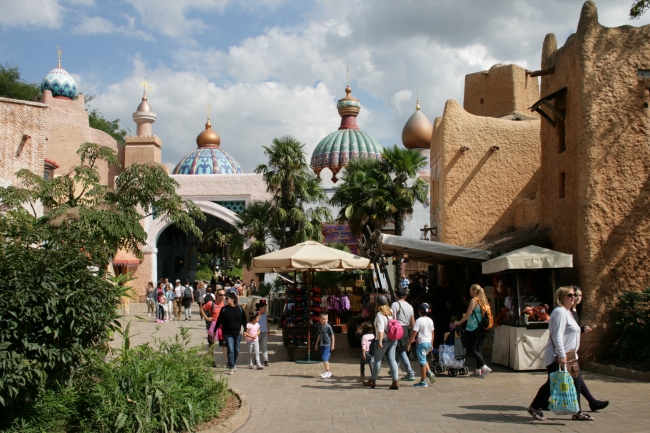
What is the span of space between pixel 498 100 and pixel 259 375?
1140 centimetres

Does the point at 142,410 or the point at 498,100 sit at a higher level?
the point at 498,100

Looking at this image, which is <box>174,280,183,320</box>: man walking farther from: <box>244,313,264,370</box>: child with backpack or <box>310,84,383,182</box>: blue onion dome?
<box>310,84,383,182</box>: blue onion dome

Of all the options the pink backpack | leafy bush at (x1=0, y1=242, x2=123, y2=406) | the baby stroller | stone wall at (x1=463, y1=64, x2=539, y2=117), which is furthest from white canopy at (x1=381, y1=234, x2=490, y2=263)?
stone wall at (x1=463, y1=64, x2=539, y2=117)

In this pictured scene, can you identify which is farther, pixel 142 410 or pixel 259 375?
pixel 259 375

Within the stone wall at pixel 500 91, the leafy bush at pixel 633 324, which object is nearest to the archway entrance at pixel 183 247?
the stone wall at pixel 500 91

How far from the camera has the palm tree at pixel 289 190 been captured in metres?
24.1

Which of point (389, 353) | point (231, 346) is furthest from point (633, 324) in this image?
point (231, 346)

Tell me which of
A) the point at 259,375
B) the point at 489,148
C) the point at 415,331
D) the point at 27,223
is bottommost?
the point at 259,375

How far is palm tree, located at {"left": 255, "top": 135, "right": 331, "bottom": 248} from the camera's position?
24.1 metres

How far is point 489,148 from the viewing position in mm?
16891

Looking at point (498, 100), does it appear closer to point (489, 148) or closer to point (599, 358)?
point (489, 148)

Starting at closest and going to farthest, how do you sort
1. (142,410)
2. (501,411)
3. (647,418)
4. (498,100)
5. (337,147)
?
(142,410) < (647,418) < (501,411) < (498,100) < (337,147)

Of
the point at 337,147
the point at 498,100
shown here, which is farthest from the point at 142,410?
the point at 337,147

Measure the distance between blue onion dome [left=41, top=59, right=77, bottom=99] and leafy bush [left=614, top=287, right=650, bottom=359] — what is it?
31369mm
